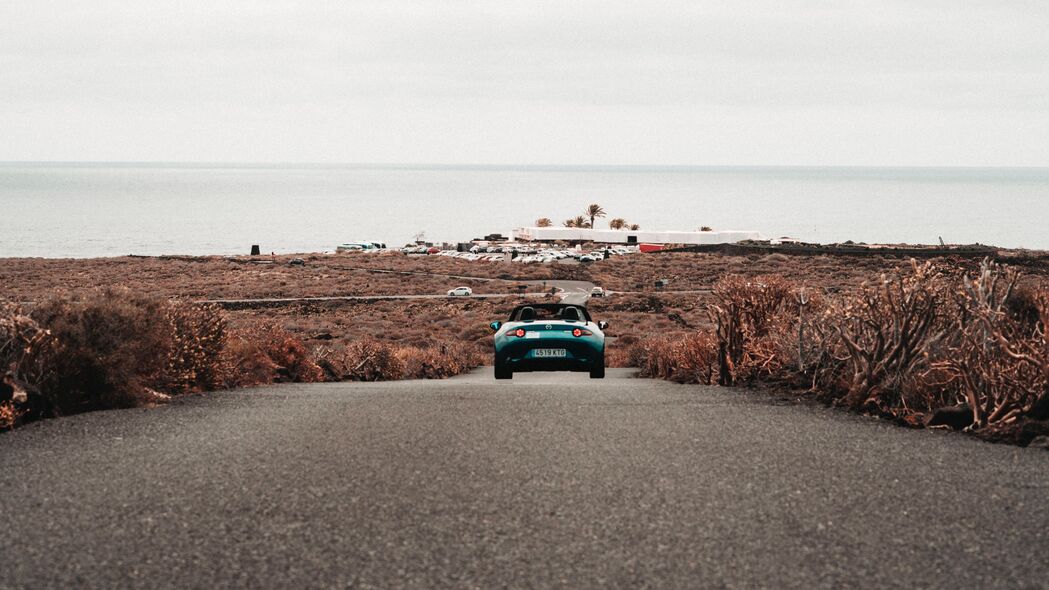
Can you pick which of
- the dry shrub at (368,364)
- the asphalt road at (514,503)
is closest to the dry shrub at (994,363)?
the asphalt road at (514,503)

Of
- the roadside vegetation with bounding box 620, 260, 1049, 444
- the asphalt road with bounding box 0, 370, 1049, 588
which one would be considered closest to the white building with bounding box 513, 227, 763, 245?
the roadside vegetation with bounding box 620, 260, 1049, 444

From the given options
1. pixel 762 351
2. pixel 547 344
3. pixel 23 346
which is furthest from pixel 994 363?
pixel 23 346

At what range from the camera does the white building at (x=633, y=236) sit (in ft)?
423

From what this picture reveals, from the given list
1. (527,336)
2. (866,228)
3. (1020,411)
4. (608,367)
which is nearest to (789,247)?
(608,367)

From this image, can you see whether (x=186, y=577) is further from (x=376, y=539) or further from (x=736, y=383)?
(x=736, y=383)

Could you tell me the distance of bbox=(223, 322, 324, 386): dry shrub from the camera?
49.3 ft

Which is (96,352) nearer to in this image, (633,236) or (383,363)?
(383,363)

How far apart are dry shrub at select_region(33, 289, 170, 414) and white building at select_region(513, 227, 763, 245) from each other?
383 ft

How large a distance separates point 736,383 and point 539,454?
685 centimetres

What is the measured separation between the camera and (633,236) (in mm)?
130000

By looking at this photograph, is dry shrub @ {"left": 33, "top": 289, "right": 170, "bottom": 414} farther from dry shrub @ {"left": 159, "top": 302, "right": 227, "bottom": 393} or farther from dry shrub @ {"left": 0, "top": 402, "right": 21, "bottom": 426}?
dry shrub @ {"left": 0, "top": 402, "right": 21, "bottom": 426}

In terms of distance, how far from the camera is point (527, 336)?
16.5 meters

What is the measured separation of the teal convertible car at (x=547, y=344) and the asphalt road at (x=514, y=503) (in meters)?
6.70

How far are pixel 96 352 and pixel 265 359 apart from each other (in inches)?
216
